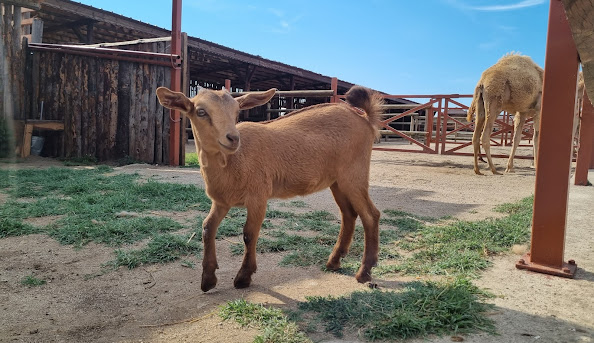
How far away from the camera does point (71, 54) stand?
10445mm

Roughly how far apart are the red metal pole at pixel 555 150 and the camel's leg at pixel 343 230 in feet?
4.75

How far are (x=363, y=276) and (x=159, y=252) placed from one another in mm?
1934

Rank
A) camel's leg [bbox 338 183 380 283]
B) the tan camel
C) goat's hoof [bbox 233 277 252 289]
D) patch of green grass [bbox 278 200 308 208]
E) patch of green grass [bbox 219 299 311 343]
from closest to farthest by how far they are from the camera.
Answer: patch of green grass [bbox 219 299 311 343]
goat's hoof [bbox 233 277 252 289]
camel's leg [bbox 338 183 380 283]
patch of green grass [bbox 278 200 308 208]
the tan camel

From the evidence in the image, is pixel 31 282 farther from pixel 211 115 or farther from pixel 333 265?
pixel 333 265

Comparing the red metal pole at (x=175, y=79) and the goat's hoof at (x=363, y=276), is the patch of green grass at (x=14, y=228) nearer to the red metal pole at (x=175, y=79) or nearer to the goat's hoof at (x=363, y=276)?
the goat's hoof at (x=363, y=276)

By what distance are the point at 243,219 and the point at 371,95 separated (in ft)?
7.65

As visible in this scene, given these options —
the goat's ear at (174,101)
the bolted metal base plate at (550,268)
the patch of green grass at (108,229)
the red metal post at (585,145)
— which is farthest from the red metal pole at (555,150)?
the red metal post at (585,145)

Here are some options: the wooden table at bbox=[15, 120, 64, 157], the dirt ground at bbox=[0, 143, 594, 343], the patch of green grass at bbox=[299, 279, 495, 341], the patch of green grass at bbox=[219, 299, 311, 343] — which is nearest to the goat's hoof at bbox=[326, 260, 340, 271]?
the dirt ground at bbox=[0, 143, 594, 343]

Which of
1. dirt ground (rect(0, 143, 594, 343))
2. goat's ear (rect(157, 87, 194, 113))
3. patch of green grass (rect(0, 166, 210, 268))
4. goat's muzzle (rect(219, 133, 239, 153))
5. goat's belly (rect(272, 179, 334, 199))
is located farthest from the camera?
patch of green grass (rect(0, 166, 210, 268))

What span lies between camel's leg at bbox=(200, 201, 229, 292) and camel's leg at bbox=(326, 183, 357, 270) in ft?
3.44

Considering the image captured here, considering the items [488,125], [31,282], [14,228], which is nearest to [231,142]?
[31,282]

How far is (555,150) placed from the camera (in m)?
3.31

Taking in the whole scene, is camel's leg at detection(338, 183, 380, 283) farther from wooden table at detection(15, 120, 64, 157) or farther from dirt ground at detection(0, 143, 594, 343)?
wooden table at detection(15, 120, 64, 157)

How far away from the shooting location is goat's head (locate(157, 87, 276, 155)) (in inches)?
111
